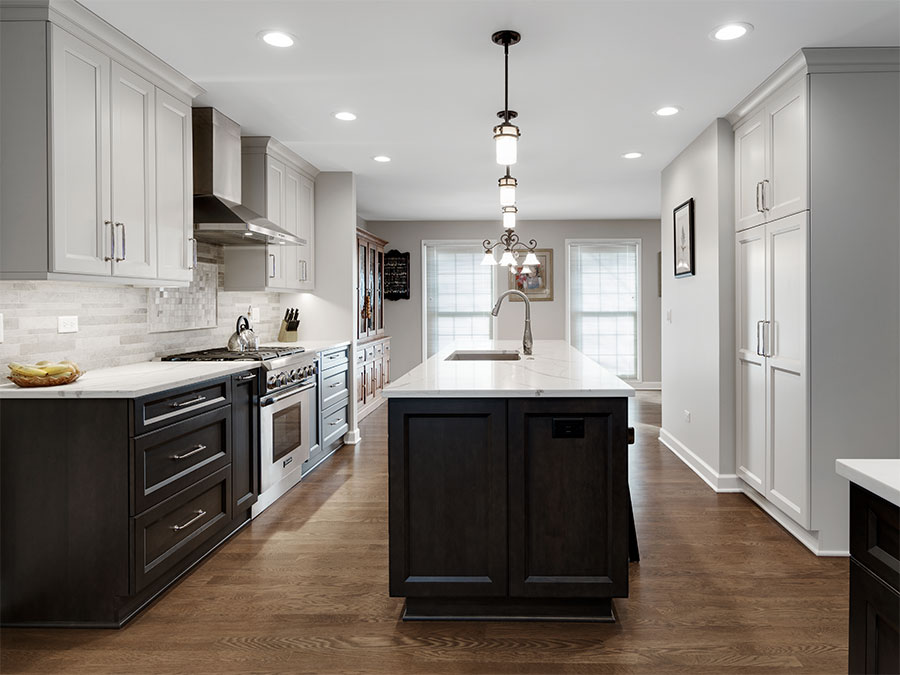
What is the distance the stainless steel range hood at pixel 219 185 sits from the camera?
3.69 metres

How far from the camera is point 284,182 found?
4.90 metres

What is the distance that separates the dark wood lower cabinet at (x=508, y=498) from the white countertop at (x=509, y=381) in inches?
2.5

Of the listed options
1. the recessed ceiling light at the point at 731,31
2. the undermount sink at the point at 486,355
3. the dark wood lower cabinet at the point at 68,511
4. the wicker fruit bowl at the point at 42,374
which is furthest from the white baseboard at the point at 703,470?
the wicker fruit bowl at the point at 42,374

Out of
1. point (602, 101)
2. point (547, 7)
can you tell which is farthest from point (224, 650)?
point (602, 101)

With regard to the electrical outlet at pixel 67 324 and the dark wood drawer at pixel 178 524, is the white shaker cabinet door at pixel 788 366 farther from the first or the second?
the electrical outlet at pixel 67 324

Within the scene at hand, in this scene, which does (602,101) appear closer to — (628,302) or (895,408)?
(895,408)

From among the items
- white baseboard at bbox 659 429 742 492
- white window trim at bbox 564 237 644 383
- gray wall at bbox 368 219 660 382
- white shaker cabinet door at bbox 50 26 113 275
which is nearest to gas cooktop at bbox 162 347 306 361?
white shaker cabinet door at bbox 50 26 113 275

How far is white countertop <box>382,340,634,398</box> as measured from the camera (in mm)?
2324

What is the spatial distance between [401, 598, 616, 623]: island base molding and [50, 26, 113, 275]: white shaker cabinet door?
1957mm

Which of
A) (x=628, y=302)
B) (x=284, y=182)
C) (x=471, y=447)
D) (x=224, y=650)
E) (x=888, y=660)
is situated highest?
(x=284, y=182)

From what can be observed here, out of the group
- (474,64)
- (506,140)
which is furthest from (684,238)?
(506,140)

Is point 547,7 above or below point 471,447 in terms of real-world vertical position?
above

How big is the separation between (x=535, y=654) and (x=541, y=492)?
0.55m

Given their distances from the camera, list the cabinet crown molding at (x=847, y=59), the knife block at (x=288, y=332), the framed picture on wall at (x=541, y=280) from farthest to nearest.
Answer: the framed picture on wall at (x=541, y=280) → the knife block at (x=288, y=332) → the cabinet crown molding at (x=847, y=59)
